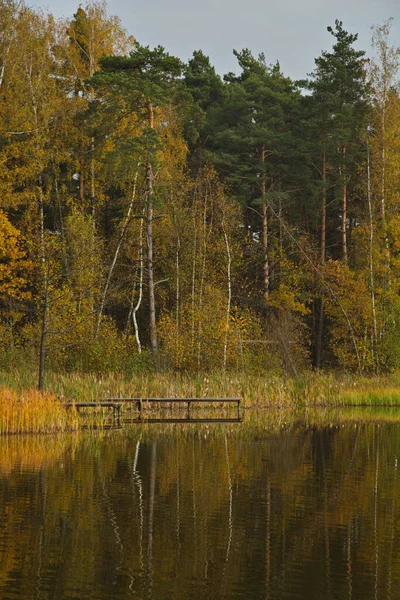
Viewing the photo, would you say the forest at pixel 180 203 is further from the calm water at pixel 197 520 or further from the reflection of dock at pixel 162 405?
the calm water at pixel 197 520

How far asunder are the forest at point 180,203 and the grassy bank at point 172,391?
7.51 feet

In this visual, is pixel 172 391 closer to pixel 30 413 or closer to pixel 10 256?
pixel 30 413

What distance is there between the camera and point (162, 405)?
25.1 meters

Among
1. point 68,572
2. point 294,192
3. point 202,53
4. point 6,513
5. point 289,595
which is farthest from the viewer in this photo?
point 202,53

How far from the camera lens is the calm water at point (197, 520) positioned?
8.34 meters

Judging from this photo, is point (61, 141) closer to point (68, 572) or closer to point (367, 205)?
point (367, 205)

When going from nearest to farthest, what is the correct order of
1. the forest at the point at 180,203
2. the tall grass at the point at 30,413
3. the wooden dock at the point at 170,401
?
the tall grass at the point at 30,413 → the wooden dock at the point at 170,401 → the forest at the point at 180,203

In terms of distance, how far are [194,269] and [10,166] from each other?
8.31m

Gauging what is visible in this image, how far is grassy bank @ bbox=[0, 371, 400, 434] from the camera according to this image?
62.0 feet

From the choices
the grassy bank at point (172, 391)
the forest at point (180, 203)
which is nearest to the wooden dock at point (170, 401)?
the grassy bank at point (172, 391)

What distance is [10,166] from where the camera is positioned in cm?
3431

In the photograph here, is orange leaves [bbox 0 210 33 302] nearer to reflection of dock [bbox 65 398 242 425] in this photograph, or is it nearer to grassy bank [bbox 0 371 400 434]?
grassy bank [bbox 0 371 400 434]

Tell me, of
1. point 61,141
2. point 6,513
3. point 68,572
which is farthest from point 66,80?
point 68,572

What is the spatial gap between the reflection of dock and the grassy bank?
1.05 ft
